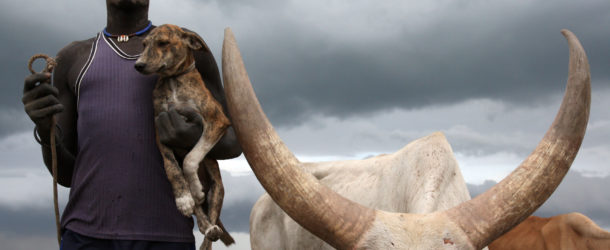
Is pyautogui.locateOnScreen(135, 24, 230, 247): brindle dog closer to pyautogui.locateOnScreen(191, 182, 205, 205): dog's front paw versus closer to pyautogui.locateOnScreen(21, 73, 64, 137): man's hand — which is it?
pyautogui.locateOnScreen(191, 182, 205, 205): dog's front paw

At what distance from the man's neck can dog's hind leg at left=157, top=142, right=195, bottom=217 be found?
87 cm

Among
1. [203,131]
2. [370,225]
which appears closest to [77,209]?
[203,131]

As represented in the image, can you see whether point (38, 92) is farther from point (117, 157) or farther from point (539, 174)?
point (539, 174)

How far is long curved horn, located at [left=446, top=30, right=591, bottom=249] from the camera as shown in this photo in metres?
3.02

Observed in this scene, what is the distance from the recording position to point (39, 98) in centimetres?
332

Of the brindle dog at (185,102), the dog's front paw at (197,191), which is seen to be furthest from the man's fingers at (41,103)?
the dog's front paw at (197,191)

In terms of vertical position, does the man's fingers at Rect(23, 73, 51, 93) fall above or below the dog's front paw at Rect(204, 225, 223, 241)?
above

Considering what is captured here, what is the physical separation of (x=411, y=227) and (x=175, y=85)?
58.4 inches

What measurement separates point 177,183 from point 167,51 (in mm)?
720

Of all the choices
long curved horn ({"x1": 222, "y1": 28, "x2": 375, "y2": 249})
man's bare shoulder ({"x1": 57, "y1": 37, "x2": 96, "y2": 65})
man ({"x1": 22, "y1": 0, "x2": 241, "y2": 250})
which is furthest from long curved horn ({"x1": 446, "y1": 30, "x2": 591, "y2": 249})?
man's bare shoulder ({"x1": 57, "y1": 37, "x2": 96, "y2": 65})

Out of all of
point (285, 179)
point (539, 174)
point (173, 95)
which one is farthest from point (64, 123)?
point (539, 174)

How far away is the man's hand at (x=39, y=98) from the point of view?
10.8ft

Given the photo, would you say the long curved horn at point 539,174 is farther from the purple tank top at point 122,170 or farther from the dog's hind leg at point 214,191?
the purple tank top at point 122,170

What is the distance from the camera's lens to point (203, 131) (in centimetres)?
317
